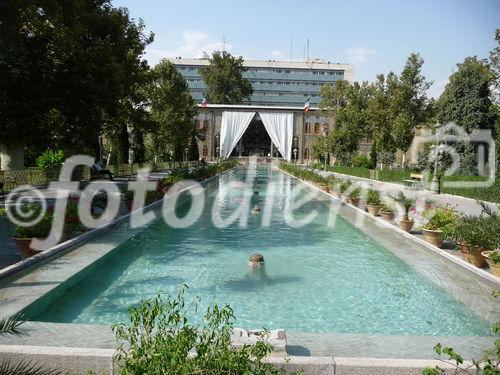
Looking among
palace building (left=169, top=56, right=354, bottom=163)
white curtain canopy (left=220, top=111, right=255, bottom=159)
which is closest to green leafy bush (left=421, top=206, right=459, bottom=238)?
palace building (left=169, top=56, right=354, bottom=163)

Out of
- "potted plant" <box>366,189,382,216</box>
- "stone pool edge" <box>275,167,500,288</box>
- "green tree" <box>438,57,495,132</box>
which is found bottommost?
"stone pool edge" <box>275,167,500,288</box>

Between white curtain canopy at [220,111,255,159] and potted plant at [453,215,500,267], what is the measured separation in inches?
2014

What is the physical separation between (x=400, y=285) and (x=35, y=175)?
1749cm

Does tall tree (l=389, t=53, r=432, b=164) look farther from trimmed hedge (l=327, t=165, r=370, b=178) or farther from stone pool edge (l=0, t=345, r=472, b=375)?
stone pool edge (l=0, t=345, r=472, b=375)

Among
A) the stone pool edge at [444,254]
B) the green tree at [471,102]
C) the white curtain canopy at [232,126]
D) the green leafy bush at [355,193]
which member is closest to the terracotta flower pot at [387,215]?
the stone pool edge at [444,254]

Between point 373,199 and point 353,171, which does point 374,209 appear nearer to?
point 373,199

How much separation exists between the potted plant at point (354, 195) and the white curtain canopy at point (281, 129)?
41.9m

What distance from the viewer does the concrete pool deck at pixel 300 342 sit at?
3781mm

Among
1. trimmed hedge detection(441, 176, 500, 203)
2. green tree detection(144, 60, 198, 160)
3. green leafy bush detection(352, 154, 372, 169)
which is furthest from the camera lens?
green leafy bush detection(352, 154, 372, 169)

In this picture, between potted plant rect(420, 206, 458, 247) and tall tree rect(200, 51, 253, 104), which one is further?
tall tree rect(200, 51, 253, 104)

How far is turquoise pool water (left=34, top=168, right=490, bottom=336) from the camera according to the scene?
6176 mm

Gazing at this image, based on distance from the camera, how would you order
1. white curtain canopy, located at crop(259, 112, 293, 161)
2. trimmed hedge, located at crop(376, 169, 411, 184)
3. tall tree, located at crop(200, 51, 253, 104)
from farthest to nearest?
tall tree, located at crop(200, 51, 253, 104) < white curtain canopy, located at crop(259, 112, 293, 161) < trimmed hedge, located at crop(376, 169, 411, 184)

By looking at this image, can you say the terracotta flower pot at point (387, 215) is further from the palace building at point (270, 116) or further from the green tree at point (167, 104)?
the palace building at point (270, 116)

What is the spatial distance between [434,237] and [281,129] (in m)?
50.3
